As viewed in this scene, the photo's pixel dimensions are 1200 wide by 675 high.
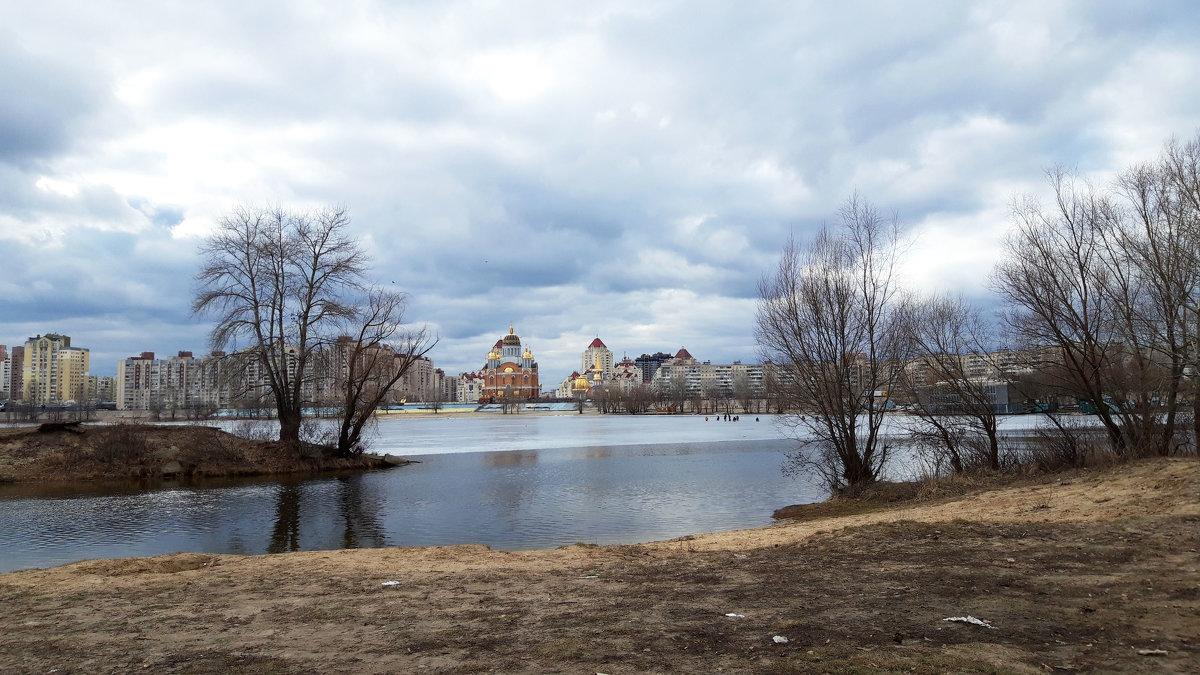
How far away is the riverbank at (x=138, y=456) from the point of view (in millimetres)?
31711

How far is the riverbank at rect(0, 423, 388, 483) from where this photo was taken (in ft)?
104

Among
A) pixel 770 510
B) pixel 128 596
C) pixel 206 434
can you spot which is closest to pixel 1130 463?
pixel 770 510

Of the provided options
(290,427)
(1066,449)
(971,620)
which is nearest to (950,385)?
(1066,449)

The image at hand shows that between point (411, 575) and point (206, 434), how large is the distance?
101ft

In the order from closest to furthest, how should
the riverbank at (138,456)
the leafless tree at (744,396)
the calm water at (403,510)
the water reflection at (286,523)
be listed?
the water reflection at (286,523), the calm water at (403,510), the riverbank at (138,456), the leafless tree at (744,396)

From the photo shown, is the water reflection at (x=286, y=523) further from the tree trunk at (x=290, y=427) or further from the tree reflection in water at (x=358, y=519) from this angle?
the tree trunk at (x=290, y=427)

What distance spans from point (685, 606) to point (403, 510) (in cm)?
1653

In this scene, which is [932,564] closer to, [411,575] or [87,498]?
[411,575]

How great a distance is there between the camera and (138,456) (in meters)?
33.0

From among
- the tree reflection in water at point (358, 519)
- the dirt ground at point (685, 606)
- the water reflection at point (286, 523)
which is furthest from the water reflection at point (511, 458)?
the dirt ground at point (685, 606)

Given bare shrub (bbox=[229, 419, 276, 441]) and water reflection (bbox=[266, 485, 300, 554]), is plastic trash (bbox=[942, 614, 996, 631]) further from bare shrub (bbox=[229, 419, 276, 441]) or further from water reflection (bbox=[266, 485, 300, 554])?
bare shrub (bbox=[229, 419, 276, 441])

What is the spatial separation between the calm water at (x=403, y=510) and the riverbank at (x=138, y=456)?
3.31 meters

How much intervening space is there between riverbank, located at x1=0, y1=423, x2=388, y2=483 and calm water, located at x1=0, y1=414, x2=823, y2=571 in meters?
3.31

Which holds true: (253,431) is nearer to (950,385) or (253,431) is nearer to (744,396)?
(950,385)
